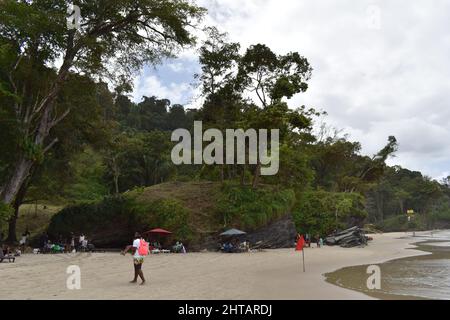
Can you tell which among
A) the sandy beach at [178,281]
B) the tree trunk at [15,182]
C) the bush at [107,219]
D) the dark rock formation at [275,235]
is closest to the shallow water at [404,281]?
the sandy beach at [178,281]

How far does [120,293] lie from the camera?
11.5m

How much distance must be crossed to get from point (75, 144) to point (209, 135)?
11.1 m

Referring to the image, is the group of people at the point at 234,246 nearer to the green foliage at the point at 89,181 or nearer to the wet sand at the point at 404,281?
the wet sand at the point at 404,281

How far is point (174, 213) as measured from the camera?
3061cm

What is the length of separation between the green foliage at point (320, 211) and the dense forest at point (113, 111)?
0.38 feet

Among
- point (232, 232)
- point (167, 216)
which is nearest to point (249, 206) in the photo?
point (232, 232)

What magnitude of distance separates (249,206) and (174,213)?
597cm

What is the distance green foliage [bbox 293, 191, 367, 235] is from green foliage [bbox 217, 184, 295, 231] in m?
9.50

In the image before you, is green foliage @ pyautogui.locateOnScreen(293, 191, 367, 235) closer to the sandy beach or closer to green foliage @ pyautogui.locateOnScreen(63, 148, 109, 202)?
green foliage @ pyautogui.locateOnScreen(63, 148, 109, 202)

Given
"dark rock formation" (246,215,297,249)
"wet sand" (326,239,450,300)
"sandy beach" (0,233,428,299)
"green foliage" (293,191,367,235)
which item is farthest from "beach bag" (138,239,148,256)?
"green foliage" (293,191,367,235)

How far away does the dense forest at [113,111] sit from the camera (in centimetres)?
2473

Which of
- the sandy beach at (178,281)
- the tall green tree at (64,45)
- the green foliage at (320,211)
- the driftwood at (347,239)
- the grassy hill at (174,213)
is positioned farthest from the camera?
the green foliage at (320,211)

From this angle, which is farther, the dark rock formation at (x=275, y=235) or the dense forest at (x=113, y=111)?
the dark rock formation at (x=275, y=235)

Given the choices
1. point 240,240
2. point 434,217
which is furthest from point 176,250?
point 434,217
